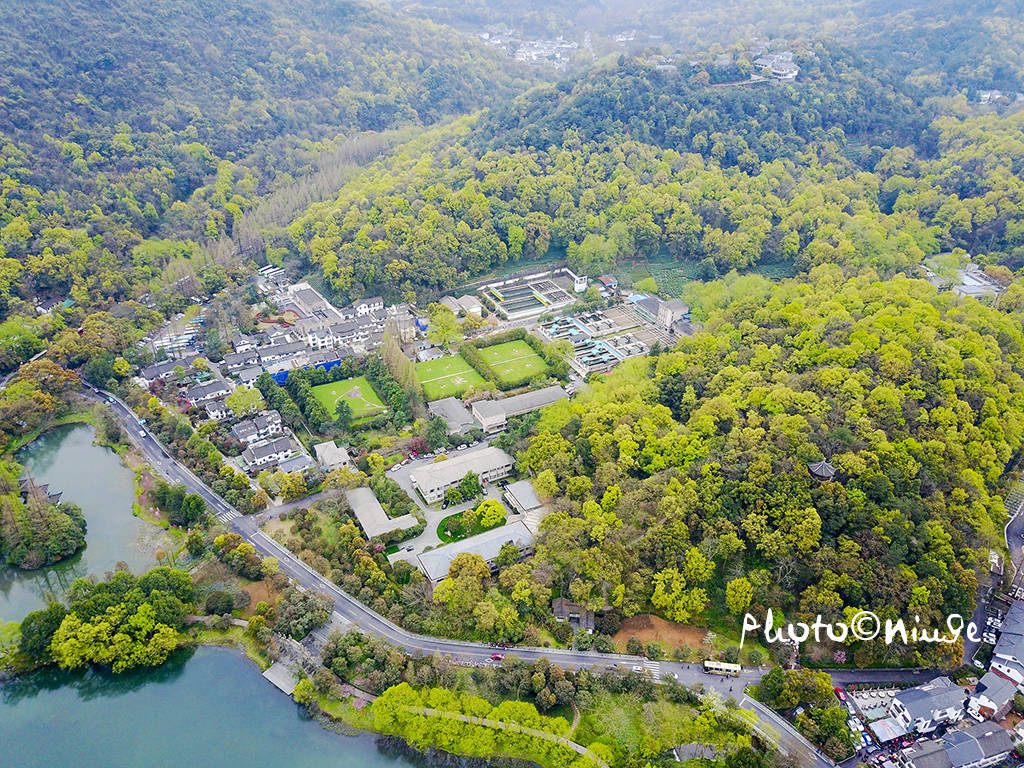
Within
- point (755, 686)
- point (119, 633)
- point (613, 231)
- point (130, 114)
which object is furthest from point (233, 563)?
point (130, 114)

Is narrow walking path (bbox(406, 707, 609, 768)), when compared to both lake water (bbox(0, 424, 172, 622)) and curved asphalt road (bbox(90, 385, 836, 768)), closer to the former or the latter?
curved asphalt road (bbox(90, 385, 836, 768))

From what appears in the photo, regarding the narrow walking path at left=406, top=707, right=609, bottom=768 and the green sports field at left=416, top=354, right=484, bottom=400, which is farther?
the green sports field at left=416, top=354, right=484, bottom=400

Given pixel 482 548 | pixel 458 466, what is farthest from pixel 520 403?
pixel 482 548

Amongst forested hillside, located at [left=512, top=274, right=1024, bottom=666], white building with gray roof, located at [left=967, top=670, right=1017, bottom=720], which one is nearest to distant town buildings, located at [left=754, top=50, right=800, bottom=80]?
forested hillside, located at [left=512, top=274, right=1024, bottom=666]

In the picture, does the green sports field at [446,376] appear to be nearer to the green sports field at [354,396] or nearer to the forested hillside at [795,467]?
the green sports field at [354,396]

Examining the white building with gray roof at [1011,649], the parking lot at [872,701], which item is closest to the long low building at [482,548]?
the parking lot at [872,701]

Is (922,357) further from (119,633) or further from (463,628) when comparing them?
(119,633)

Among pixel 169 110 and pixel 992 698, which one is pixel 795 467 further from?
pixel 169 110
